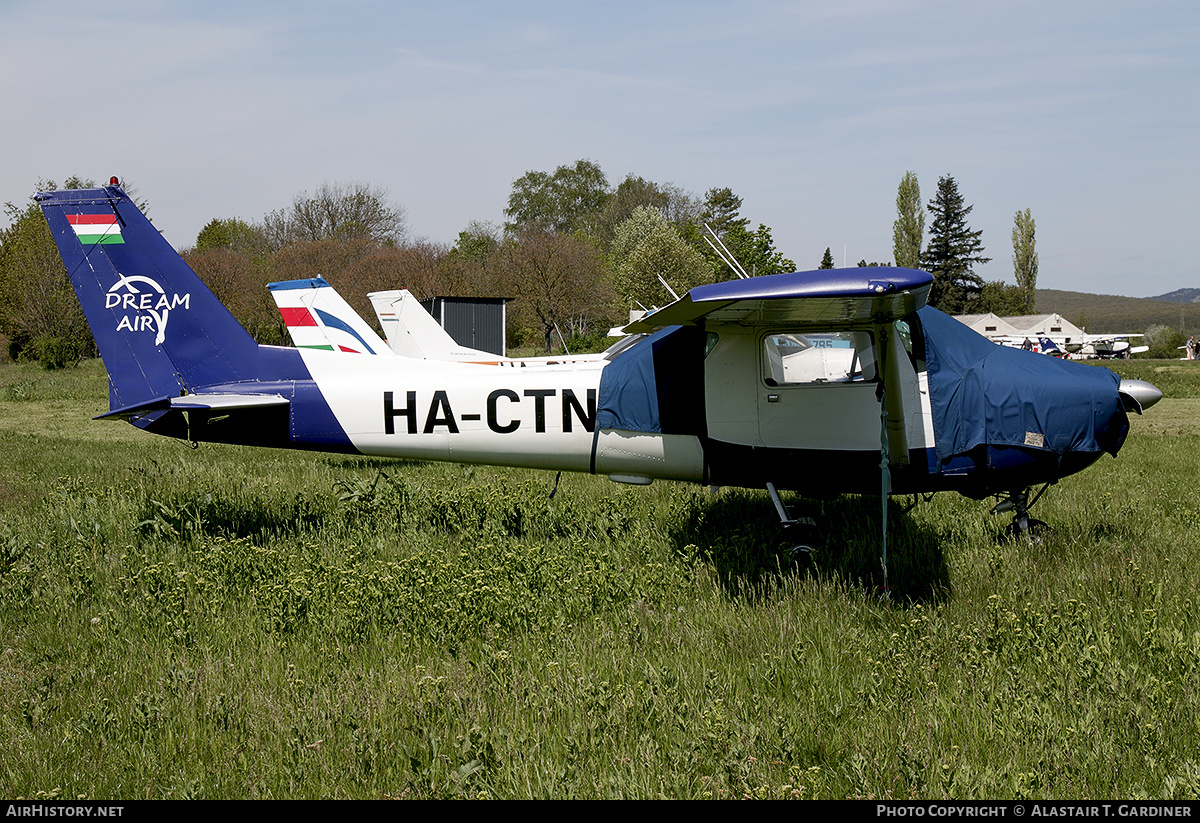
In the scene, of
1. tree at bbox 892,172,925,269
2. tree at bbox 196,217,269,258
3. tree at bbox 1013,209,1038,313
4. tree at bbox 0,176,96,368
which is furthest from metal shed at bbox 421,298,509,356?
tree at bbox 1013,209,1038,313

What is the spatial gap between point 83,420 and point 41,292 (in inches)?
1127

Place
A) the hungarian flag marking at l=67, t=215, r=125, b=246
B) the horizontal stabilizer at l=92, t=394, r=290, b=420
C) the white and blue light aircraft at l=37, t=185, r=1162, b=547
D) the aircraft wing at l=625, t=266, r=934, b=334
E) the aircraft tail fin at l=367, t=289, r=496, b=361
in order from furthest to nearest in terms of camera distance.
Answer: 1. the aircraft tail fin at l=367, t=289, r=496, b=361
2. the hungarian flag marking at l=67, t=215, r=125, b=246
3. the horizontal stabilizer at l=92, t=394, r=290, b=420
4. the white and blue light aircraft at l=37, t=185, r=1162, b=547
5. the aircraft wing at l=625, t=266, r=934, b=334

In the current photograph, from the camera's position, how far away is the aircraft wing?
483 cm

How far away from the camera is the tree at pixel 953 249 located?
250 ft

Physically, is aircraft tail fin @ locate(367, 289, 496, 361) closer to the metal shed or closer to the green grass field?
the green grass field

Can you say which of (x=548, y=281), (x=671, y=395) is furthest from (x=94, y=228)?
(x=548, y=281)

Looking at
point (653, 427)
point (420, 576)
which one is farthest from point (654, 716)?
point (653, 427)

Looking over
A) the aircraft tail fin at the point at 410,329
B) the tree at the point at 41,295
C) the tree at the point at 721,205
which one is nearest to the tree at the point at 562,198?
the tree at the point at 721,205

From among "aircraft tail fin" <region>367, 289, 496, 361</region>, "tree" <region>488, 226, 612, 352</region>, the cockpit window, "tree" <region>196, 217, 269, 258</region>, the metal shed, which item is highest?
"tree" <region>196, 217, 269, 258</region>

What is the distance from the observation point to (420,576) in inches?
237

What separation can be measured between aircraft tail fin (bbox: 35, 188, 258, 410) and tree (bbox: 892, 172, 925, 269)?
84311 mm

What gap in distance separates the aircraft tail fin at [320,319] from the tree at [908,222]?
77.6 meters
